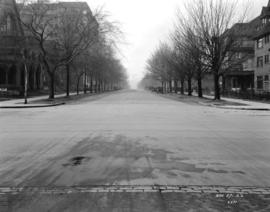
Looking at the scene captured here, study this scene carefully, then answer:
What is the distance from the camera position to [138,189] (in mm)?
5703

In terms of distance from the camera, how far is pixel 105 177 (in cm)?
643

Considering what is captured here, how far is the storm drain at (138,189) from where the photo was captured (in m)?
5.60

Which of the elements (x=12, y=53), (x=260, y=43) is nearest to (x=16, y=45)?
(x=12, y=53)

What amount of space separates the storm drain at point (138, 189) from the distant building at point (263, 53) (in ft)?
139

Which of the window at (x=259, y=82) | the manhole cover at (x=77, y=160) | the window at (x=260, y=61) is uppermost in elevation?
the window at (x=260, y=61)

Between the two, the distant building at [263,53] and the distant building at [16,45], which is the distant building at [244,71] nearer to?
the distant building at [263,53]

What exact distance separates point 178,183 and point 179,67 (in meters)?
45.9

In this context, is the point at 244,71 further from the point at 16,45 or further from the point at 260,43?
the point at 16,45

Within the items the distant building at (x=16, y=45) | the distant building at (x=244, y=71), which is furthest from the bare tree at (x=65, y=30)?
the distant building at (x=244, y=71)

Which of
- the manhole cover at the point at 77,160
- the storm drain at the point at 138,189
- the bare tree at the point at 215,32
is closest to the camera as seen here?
the storm drain at the point at 138,189

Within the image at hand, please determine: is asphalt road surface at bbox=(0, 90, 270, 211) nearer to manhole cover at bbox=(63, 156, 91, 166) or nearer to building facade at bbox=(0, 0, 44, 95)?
manhole cover at bbox=(63, 156, 91, 166)

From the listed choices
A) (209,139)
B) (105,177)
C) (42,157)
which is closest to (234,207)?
(105,177)

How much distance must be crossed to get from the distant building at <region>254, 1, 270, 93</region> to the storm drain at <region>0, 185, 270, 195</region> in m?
42.3

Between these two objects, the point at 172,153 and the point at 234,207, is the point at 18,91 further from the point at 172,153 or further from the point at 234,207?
the point at 234,207
